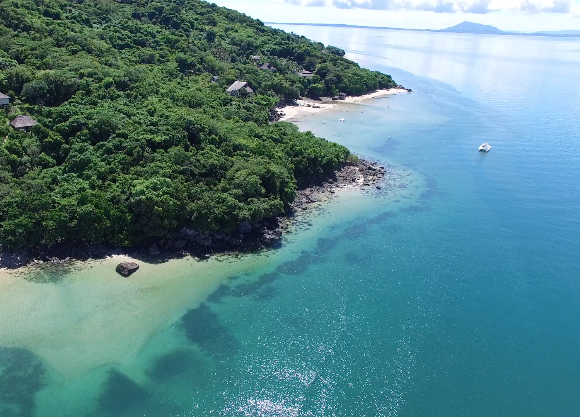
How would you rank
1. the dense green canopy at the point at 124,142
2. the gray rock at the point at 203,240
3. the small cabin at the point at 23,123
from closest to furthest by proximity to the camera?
the dense green canopy at the point at 124,142, the gray rock at the point at 203,240, the small cabin at the point at 23,123

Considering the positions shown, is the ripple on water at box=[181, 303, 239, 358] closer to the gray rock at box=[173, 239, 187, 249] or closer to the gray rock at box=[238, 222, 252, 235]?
the gray rock at box=[173, 239, 187, 249]

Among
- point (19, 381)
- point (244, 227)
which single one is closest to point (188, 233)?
point (244, 227)

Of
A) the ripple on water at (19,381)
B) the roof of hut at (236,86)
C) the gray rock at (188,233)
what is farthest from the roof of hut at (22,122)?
the roof of hut at (236,86)

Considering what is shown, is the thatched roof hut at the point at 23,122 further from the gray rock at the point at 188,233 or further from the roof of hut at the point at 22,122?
the gray rock at the point at 188,233

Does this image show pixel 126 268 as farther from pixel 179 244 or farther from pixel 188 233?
pixel 188 233

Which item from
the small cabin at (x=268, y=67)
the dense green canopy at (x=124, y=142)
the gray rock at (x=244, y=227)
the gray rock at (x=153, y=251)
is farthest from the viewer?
the small cabin at (x=268, y=67)

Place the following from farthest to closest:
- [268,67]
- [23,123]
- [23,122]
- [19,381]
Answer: [268,67], [23,122], [23,123], [19,381]

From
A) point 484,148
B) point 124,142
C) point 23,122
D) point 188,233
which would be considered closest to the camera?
point 188,233

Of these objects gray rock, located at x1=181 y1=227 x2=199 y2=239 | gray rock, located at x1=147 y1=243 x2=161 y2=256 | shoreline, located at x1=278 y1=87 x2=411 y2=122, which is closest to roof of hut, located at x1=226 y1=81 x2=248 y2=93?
shoreline, located at x1=278 y1=87 x2=411 y2=122
